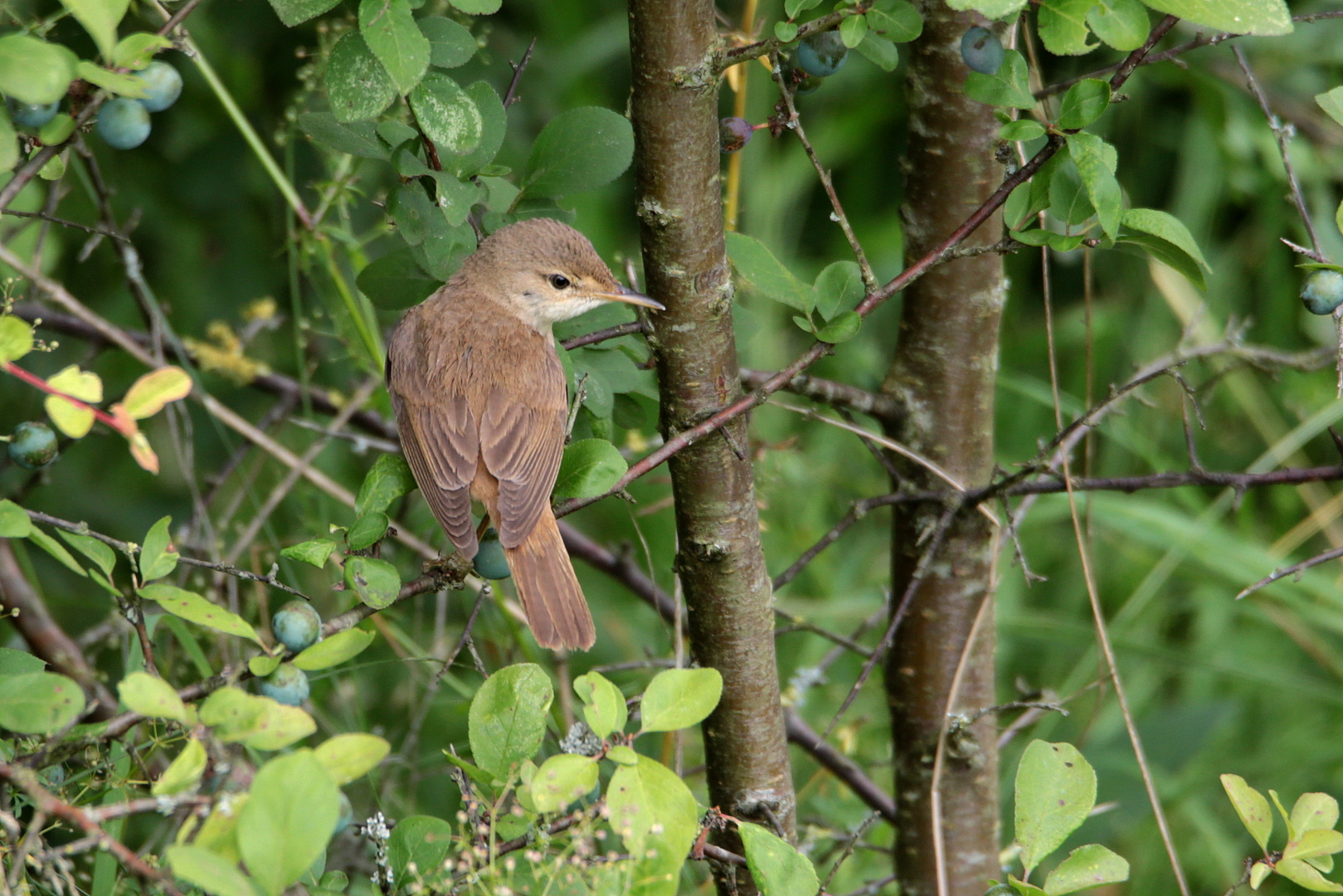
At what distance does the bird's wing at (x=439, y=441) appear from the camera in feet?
7.42

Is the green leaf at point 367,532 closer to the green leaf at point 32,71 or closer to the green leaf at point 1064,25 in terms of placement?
the green leaf at point 32,71

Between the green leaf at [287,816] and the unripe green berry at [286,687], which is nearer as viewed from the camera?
the green leaf at [287,816]

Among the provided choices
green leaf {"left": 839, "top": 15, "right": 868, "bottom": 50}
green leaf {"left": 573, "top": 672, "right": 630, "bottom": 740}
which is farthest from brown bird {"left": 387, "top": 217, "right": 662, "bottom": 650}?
green leaf {"left": 573, "top": 672, "right": 630, "bottom": 740}

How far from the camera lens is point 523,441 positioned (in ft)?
7.82

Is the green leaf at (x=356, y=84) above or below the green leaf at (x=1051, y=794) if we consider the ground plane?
above

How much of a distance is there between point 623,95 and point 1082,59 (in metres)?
1.77

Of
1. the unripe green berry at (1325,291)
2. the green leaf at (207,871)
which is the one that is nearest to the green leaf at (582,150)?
the unripe green berry at (1325,291)

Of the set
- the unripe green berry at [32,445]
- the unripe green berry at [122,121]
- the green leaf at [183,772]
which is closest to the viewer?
the green leaf at [183,772]

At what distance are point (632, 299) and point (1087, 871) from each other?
1.20m

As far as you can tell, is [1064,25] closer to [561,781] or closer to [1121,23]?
[1121,23]

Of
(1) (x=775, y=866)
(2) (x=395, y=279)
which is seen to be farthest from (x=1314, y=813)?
(2) (x=395, y=279)

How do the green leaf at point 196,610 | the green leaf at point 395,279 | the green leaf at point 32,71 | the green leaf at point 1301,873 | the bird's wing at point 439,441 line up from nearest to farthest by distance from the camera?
the green leaf at point 32,71 → the green leaf at point 196,610 → the green leaf at point 1301,873 → the green leaf at point 395,279 → the bird's wing at point 439,441

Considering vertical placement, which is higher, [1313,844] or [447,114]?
[447,114]

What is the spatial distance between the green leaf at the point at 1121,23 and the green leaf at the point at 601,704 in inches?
38.1
